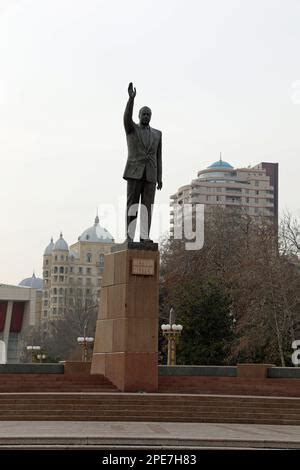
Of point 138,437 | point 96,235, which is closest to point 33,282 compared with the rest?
point 96,235

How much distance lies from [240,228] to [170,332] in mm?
20369

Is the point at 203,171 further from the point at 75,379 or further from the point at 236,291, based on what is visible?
the point at 75,379

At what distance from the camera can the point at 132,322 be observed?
784 inches

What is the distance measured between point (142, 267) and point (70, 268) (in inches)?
4281

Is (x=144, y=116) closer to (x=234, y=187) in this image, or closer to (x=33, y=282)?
(x=234, y=187)

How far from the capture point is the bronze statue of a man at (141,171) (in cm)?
2092

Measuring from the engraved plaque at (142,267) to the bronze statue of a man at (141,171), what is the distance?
73 centimetres

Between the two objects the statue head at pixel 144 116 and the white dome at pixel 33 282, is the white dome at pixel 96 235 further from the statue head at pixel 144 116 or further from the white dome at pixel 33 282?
the statue head at pixel 144 116

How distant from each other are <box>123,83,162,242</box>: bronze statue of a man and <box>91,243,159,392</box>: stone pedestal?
74 cm

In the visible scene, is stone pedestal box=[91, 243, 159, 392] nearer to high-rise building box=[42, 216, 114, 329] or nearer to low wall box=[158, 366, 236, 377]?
low wall box=[158, 366, 236, 377]
